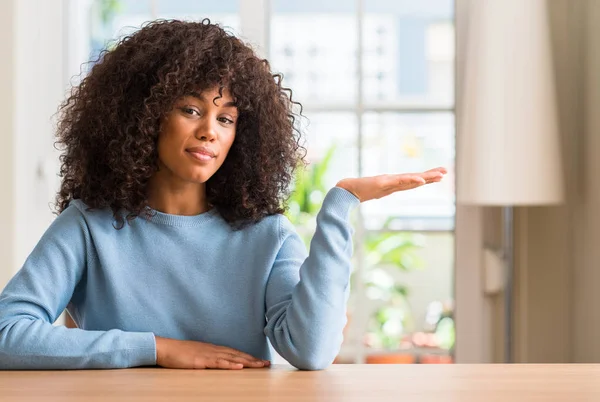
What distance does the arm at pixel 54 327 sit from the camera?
130 cm

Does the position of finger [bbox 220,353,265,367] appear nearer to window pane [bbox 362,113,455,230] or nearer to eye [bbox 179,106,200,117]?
eye [bbox 179,106,200,117]

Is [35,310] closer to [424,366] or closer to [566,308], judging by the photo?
[424,366]

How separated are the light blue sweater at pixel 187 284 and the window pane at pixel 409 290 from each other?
9.42ft

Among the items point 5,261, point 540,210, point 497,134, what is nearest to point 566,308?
point 540,210

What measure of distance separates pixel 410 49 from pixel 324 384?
3.79 metres

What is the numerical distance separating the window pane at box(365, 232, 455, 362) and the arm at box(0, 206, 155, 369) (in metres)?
2.96

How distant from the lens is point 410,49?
477 cm

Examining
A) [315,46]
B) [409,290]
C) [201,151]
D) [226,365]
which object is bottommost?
[409,290]

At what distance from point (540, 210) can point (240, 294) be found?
1860 mm

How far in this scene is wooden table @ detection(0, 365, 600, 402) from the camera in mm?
1072

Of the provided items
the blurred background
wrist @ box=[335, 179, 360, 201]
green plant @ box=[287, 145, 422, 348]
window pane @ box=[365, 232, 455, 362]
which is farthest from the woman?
window pane @ box=[365, 232, 455, 362]

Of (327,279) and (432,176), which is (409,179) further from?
(327,279)

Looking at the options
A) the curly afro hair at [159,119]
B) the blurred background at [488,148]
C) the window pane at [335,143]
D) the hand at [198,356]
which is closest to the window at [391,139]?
the window pane at [335,143]

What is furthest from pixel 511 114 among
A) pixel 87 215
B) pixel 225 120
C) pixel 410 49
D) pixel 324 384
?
pixel 410 49
